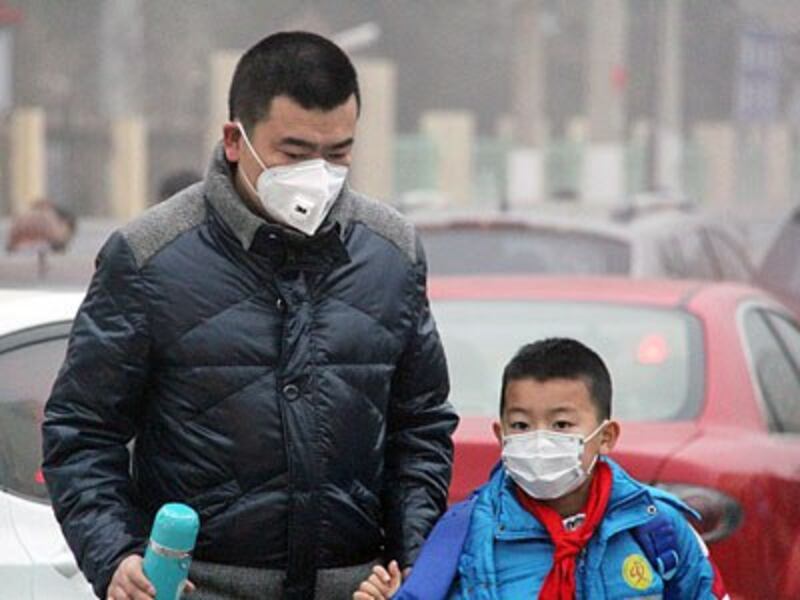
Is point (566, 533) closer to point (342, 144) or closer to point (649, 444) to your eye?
point (342, 144)

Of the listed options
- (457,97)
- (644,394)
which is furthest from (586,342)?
(457,97)

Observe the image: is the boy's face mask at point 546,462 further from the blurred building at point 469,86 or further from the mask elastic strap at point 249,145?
the blurred building at point 469,86

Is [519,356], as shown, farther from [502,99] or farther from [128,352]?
[502,99]

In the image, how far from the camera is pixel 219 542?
3746mm

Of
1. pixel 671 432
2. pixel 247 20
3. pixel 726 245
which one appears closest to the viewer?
pixel 671 432

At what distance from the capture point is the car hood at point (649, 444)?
20.0 ft

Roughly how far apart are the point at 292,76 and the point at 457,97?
69.3m

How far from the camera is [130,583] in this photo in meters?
3.61

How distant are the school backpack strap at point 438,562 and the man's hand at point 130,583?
0.43m

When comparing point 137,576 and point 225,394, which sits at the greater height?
point 225,394

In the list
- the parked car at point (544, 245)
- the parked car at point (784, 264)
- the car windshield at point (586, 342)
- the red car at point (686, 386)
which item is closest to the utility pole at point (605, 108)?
the parked car at point (784, 264)

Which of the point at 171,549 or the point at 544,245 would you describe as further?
the point at 544,245

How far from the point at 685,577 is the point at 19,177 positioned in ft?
116

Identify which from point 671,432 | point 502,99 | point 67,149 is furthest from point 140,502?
point 502,99
